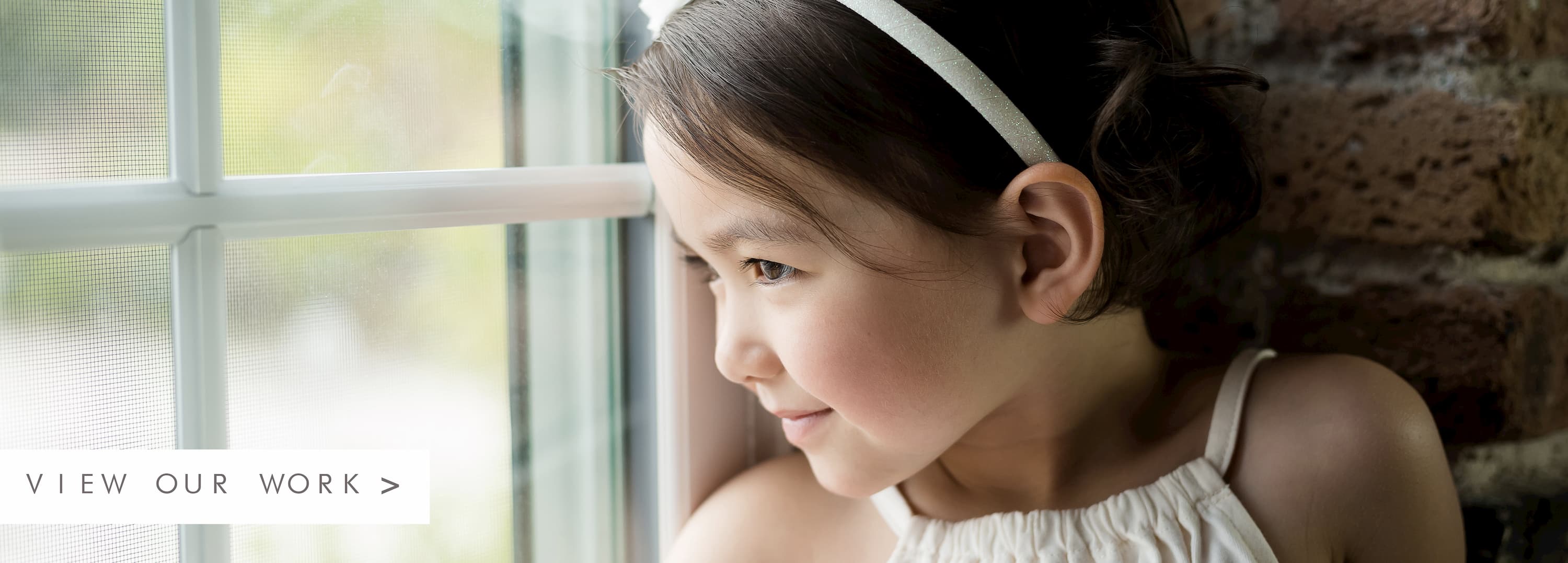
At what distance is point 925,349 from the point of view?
2.11ft

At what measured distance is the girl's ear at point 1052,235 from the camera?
2.07 feet

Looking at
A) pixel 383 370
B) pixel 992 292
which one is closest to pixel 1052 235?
pixel 992 292

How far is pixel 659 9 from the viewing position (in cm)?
70

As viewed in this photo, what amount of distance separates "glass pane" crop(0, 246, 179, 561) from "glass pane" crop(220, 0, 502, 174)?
86mm

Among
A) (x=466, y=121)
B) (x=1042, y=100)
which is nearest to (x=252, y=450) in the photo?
(x=466, y=121)

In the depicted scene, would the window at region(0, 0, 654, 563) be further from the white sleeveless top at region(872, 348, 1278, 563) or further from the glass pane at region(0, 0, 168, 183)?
the white sleeveless top at region(872, 348, 1278, 563)

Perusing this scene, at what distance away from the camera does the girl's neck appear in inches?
29.0

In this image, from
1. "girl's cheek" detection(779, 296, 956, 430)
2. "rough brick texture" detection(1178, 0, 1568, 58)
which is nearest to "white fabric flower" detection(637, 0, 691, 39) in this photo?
"girl's cheek" detection(779, 296, 956, 430)

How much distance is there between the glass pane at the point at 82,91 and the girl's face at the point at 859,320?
287 mm

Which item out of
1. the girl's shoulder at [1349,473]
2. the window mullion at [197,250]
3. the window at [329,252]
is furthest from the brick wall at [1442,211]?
the window mullion at [197,250]

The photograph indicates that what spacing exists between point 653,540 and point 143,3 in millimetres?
512

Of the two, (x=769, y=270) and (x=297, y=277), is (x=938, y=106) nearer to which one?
(x=769, y=270)

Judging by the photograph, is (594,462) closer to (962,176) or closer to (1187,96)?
(962,176)

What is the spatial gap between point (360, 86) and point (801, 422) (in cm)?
36
